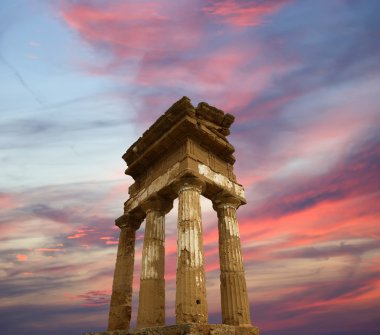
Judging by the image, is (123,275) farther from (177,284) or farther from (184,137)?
(184,137)

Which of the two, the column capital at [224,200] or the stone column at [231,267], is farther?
the column capital at [224,200]

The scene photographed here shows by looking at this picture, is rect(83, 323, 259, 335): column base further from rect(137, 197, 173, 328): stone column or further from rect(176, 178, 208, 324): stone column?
rect(137, 197, 173, 328): stone column

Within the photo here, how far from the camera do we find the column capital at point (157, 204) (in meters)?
12.2

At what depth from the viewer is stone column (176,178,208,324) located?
873cm

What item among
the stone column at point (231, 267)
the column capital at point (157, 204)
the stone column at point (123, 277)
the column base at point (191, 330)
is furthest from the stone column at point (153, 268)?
the stone column at point (231, 267)

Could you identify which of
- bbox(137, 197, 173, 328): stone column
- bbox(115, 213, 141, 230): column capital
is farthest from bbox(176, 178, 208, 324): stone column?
bbox(115, 213, 141, 230): column capital

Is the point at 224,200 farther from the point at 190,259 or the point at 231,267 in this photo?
the point at 190,259

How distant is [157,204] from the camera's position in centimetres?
1223

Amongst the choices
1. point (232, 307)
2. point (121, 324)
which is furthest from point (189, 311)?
point (121, 324)

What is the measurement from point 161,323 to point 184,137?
7.05 m

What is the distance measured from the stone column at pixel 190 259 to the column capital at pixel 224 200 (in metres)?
1.51

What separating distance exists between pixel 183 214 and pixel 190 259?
5.15ft

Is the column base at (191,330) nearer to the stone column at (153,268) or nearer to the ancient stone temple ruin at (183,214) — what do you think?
the ancient stone temple ruin at (183,214)

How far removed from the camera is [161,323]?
10711 mm
